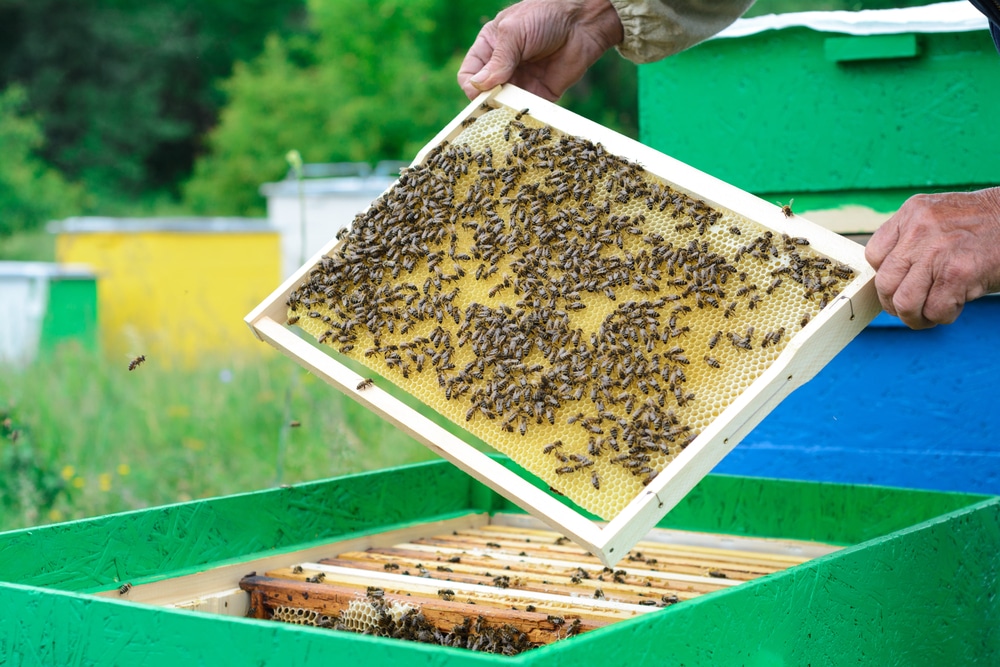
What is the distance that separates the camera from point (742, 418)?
8.14 ft

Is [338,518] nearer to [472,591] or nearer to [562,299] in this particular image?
[472,591]

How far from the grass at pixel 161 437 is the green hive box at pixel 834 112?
8.16 feet

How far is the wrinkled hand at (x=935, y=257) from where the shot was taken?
2.59 metres

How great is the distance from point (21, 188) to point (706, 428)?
23.7 m

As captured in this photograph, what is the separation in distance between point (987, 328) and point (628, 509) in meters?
2.65

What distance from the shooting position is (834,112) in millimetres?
4617

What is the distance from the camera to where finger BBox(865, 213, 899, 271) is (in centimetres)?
263

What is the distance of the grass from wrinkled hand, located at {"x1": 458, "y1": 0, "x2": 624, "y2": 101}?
230cm

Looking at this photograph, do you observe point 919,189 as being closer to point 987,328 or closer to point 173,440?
point 987,328

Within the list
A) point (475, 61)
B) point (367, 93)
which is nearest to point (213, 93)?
point (367, 93)

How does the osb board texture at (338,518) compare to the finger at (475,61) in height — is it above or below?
below

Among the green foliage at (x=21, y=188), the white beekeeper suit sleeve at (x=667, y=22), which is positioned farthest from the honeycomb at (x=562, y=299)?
the green foliage at (x=21, y=188)

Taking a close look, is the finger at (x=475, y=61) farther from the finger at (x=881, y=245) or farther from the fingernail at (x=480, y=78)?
the finger at (x=881, y=245)

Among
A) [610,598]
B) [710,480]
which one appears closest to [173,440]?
[710,480]
